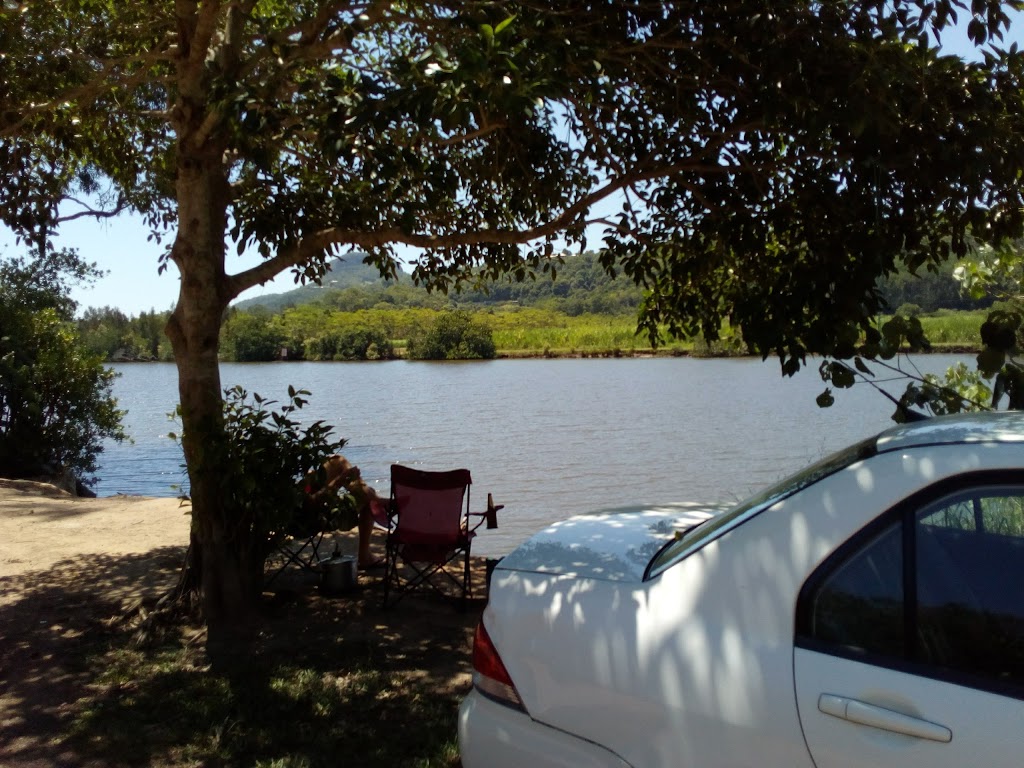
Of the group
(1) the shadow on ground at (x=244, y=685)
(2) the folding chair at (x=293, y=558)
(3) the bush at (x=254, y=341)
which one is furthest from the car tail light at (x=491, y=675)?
(3) the bush at (x=254, y=341)

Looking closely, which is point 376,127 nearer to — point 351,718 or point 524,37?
point 524,37

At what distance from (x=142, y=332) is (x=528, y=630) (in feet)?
148

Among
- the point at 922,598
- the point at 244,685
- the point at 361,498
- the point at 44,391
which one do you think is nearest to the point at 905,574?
the point at 922,598

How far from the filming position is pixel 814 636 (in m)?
2.12

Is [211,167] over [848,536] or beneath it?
over

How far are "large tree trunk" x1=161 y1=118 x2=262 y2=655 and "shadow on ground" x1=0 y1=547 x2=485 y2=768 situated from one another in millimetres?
274

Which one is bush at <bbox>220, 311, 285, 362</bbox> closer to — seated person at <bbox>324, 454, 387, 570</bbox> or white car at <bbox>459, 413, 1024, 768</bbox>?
seated person at <bbox>324, 454, 387, 570</bbox>

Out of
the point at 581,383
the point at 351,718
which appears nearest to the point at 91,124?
the point at 351,718

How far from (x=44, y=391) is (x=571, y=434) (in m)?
11.9

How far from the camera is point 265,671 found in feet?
16.6

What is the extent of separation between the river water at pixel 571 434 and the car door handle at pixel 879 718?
5691 millimetres

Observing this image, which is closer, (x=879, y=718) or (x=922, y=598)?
(x=879, y=718)

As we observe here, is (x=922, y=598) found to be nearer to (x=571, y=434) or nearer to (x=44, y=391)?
(x=44, y=391)

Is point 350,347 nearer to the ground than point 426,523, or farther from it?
farther from it
